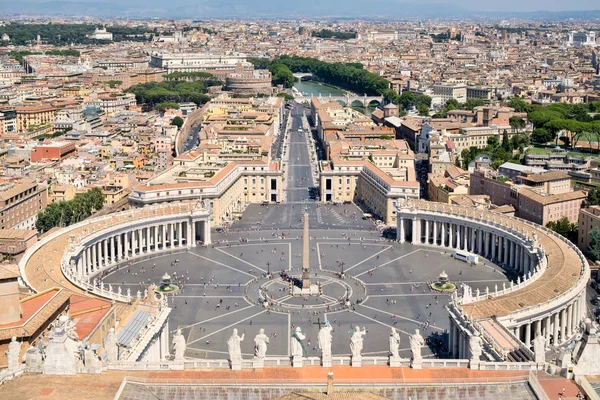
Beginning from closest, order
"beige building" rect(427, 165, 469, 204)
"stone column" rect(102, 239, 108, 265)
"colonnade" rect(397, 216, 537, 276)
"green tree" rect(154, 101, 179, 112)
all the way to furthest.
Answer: "colonnade" rect(397, 216, 537, 276) → "stone column" rect(102, 239, 108, 265) → "beige building" rect(427, 165, 469, 204) → "green tree" rect(154, 101, 179, 112)

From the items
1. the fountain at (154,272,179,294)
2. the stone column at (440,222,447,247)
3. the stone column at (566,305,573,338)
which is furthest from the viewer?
the stone column at (440,222,447,247)

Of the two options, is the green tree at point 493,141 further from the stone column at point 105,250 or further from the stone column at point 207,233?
the stone column at point 105,250

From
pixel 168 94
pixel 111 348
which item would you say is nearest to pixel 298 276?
pixel 111 348

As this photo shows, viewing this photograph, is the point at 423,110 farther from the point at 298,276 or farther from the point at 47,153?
the point at 298,276

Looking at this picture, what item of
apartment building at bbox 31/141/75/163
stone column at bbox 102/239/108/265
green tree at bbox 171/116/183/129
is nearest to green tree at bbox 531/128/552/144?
green tree at bbox 171/116/183/129

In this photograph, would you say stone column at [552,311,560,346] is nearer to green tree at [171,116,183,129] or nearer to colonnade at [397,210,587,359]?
colonnade at [397,210,587,359]

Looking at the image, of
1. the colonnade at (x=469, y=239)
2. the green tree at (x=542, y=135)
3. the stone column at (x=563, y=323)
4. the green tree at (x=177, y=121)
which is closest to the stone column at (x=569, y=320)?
the stone column at (x=563, y=323)
